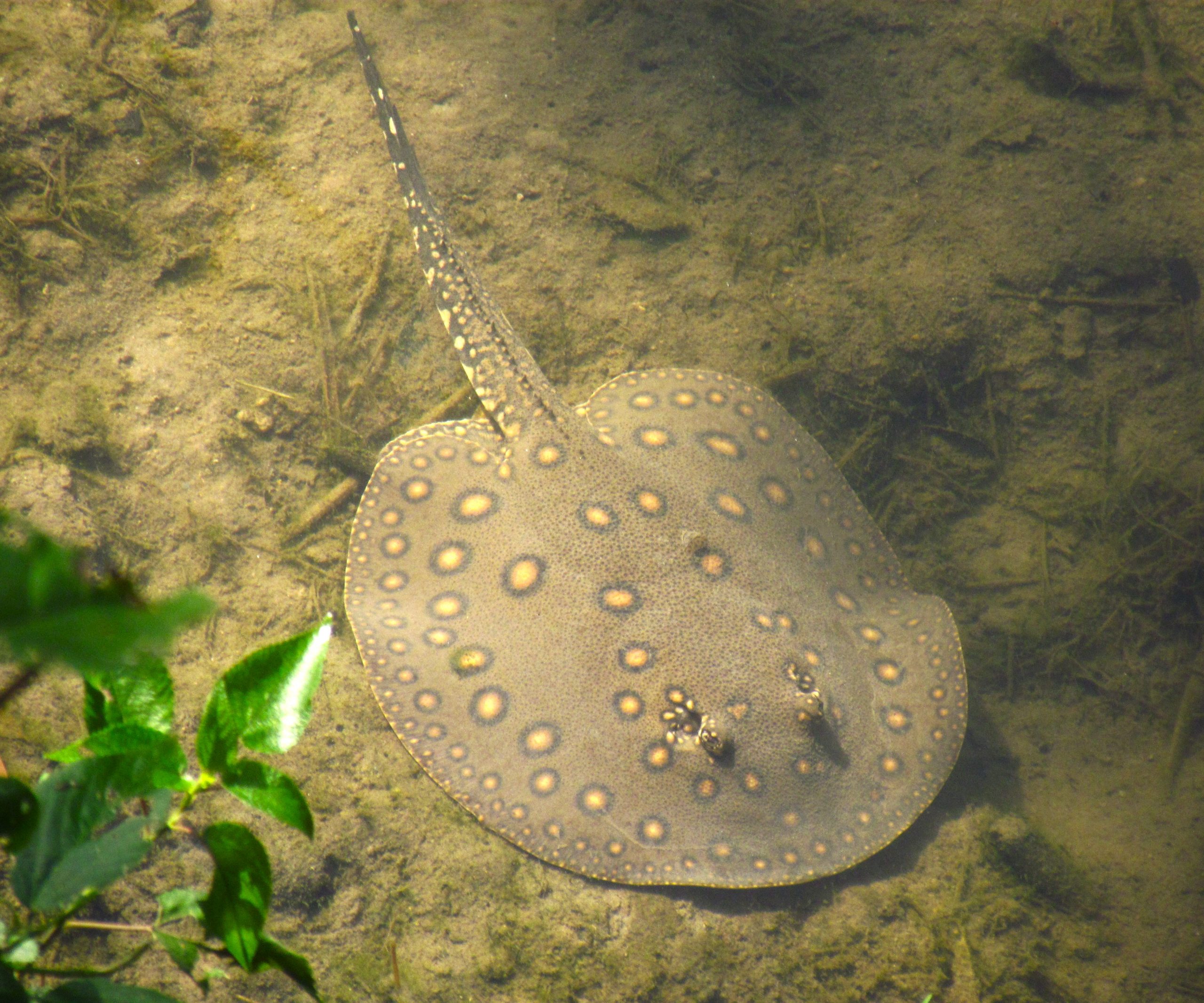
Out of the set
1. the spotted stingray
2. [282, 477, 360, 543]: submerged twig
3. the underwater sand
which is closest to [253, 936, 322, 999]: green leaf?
the spotted stingray

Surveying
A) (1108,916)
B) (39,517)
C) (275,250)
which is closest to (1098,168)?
(1108,916)

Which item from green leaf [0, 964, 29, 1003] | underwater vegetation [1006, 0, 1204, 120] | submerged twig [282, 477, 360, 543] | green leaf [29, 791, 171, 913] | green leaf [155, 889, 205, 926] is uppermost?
green leaf [29, 791, 171, 913]

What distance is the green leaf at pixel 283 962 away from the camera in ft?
5.20

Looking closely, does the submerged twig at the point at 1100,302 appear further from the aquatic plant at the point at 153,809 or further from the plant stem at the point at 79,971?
the plant stem at the point at 79,971

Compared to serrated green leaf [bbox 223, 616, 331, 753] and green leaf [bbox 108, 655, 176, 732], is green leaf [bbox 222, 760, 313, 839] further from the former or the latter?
green leaf [bbox 108, 655, 176, 732]

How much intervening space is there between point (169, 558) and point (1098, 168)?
8.10 m

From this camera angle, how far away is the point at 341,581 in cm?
537

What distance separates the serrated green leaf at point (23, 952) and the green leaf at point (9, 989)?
13 centimetres

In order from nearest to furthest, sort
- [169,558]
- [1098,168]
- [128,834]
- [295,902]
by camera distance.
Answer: [128,834] → [295,902] → [169,558] → [1098,168]

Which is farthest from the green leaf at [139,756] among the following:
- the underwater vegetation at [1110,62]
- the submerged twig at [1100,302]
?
the underwater vegetation at [1110,62]

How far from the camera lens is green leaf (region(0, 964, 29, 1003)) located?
1.39 m

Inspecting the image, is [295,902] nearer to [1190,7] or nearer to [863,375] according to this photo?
[863,375]

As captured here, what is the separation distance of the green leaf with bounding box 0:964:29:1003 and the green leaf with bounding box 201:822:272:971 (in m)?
0.31

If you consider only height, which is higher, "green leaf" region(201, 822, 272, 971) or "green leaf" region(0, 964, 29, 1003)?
"green leaf" region(0, 964, 29, 1003)
